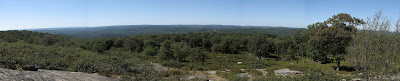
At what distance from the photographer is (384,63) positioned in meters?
9.61

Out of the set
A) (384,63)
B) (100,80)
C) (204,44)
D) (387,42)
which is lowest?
(204,44)

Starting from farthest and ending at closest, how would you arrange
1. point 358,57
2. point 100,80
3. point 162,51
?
point 162,51 < point 100,80 < point 358,57

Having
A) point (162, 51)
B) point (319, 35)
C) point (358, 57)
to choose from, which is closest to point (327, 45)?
point (319, 35)

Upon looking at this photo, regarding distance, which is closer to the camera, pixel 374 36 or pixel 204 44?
pixel 374 36

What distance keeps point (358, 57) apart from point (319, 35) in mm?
15174

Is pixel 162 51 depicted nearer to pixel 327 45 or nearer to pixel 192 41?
pixel 327 45

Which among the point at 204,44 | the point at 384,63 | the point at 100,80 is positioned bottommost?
the point at 204,44

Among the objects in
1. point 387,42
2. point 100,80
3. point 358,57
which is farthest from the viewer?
point 100,80

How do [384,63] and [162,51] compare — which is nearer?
[384,63]

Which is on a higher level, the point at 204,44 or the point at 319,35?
the point at 319,35

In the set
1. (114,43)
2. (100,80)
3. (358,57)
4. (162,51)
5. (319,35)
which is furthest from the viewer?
(114,43)

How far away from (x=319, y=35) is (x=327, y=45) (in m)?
2.27

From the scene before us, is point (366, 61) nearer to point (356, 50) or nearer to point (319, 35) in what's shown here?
point (356, 50)

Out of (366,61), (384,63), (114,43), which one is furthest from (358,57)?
(114,43)
